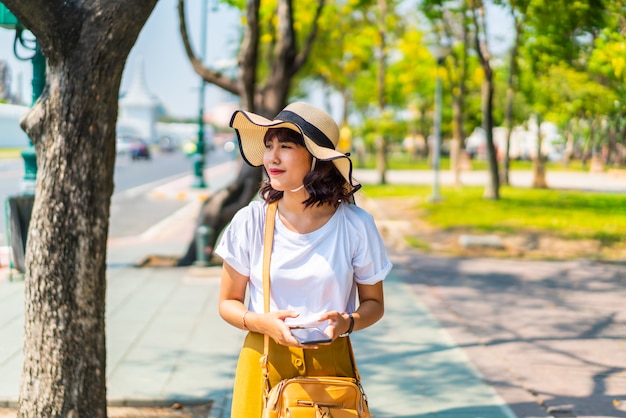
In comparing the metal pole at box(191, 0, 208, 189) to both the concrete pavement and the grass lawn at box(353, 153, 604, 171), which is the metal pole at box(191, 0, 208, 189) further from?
the grass lawn at box(353, 153, 604, 171)

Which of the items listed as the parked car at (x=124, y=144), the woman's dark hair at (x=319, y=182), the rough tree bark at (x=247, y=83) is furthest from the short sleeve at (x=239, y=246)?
the parked car at (x=124, y=144)

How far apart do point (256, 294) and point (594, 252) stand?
11564 mm

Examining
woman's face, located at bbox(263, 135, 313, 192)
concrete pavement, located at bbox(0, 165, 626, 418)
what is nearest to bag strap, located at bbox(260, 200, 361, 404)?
woman's face, located at bbox(263, 135, 313, 192)

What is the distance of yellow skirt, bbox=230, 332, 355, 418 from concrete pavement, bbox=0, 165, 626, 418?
7.63 ft

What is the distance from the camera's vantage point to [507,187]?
28.8 m

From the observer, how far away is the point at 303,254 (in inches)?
118

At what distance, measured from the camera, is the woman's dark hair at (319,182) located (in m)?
3.03

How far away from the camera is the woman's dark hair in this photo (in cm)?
303

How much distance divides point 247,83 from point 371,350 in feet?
17.5

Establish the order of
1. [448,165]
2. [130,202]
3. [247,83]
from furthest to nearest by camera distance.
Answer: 1. [448,165]
2. [130,202]
3. [247,83]

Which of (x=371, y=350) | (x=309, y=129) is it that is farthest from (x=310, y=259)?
(x=371, y=350)

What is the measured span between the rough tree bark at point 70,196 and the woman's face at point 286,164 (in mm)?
1502

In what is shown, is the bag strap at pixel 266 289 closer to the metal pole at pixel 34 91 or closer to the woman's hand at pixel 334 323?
the woman's hand at pixel 334 323

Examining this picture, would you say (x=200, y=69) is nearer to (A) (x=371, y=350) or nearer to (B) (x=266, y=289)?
(A) (x=371, y=350)
